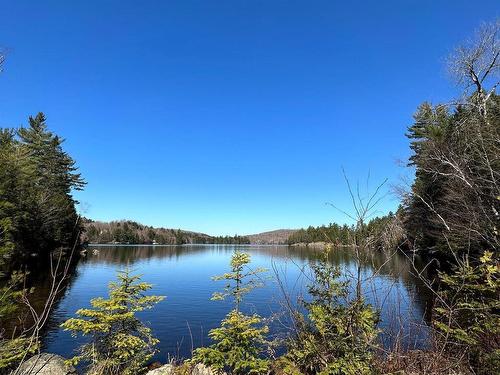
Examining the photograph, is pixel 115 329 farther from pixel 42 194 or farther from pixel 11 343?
pixel 42 194

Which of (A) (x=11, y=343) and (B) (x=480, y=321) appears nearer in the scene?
(A) (x=11, y=343)

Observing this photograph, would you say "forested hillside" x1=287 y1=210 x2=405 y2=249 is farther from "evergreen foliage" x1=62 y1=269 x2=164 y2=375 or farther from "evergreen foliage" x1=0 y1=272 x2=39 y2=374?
"evergreen foliage" x1=62 y1=269 x2=164 y2=375

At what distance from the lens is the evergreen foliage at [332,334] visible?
527 cm

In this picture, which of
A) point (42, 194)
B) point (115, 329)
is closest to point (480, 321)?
point (115, 329)

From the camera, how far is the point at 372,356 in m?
5.41

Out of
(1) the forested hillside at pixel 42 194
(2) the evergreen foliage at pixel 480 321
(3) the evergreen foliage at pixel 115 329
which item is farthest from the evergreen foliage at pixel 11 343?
(1) the forested hillside at pixel 42 194

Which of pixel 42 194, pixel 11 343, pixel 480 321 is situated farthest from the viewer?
pixel 42 194

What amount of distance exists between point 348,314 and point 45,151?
61354mm

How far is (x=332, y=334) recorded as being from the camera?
542 cm

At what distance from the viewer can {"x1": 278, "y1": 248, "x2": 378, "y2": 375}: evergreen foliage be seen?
5.27 metres

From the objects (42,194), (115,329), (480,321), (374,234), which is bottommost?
(115,329)

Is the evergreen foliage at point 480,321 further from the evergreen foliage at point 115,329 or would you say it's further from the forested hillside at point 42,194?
the forested hillside at point 42,194

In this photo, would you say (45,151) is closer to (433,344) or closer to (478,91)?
(478,91)

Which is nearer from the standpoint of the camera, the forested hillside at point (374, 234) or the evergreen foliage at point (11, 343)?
the forested hillside at point (374, 234)
